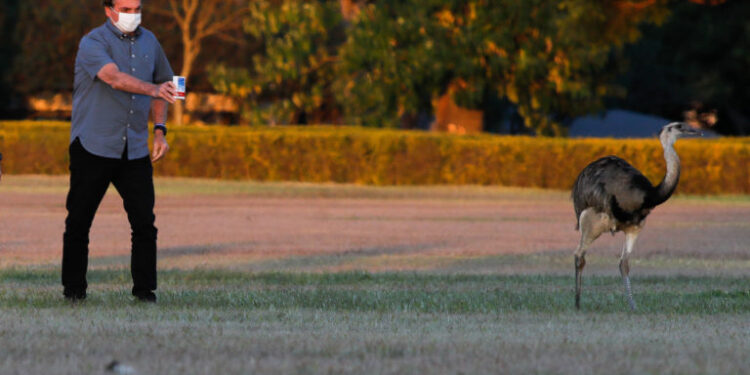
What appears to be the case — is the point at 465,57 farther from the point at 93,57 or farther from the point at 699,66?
the point at 93,57

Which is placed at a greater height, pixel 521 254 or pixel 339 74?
pixel 339 74

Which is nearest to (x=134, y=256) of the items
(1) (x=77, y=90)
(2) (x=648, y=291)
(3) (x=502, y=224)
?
(1) (x=77, y=90)

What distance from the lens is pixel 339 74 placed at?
46906 millimetres

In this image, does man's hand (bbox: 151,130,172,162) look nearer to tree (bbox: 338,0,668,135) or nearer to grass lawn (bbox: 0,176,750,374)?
grass lawn (bbox: 0,176,750,374)

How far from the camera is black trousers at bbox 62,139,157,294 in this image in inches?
398

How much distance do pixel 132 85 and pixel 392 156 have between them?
1016 inches

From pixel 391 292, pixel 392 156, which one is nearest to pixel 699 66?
pixel 392 156

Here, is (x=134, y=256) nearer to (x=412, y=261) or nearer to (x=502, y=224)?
(x=412, y=261)

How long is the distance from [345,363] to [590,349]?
150 centimetres

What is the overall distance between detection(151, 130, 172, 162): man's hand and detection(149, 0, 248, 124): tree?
47752 mm

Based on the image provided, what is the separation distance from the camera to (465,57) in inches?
1668

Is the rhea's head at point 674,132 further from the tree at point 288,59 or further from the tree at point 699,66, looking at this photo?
the tree at point 288,59

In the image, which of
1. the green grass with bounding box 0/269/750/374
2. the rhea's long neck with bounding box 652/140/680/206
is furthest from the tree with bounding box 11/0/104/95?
the rhea's long neck with bounding box 652/140/680/206

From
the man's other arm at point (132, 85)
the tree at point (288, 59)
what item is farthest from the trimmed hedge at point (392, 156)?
the man's other arm at point (132, 85)
